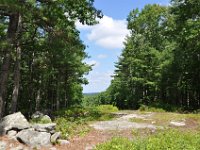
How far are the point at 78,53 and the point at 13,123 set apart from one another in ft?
26.7

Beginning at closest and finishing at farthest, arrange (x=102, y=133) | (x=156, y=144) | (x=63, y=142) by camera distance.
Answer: (x=156, y=144) → (x=63, y=142) → (x=102, y=133)

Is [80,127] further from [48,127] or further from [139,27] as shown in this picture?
[139,27]

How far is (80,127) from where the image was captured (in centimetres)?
2091

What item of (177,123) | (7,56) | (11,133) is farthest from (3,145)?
(177,123)

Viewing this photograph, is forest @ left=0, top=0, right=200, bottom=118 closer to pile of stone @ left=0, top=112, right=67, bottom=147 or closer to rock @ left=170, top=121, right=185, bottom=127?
pile of stone @ left=0, top=112, right=67, bottom=147

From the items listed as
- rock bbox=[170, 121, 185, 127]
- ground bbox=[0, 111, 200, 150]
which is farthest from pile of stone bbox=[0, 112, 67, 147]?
rock bbox=[170, 121, 185, 127]

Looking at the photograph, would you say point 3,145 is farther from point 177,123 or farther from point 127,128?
point 177,123

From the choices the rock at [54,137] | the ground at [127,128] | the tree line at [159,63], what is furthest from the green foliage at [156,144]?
the tree line at [159,63]

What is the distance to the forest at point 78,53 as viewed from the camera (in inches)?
847

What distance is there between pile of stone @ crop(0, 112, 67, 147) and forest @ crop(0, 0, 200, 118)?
370 centimetres

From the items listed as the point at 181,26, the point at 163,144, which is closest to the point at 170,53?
the point at 181,26

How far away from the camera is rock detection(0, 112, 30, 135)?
17172mm

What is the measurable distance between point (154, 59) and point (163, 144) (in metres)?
34.9

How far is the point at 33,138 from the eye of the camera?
16.4m
